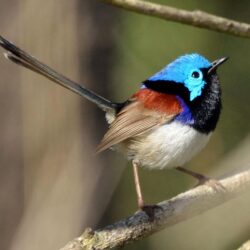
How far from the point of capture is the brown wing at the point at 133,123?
13.5ft

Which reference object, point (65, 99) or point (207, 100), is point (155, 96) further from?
point (65, 99)

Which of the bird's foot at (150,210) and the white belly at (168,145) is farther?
the white belly at (168,145)

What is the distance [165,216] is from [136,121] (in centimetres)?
75

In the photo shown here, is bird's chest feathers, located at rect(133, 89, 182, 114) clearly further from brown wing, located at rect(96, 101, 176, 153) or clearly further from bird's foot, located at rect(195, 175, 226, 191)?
bird's foot, located at rect(195, 175, 226, 191)

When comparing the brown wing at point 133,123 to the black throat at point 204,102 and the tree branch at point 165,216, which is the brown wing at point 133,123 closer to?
the black throat at point 204,102

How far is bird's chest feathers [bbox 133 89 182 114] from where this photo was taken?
4.08 m

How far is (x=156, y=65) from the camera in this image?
7305 mm

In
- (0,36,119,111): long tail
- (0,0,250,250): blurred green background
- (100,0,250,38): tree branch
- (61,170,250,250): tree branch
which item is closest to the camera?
(61,170,250,250): tree branch

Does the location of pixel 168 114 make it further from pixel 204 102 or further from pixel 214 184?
pixel 214 184

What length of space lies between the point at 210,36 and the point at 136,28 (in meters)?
0.76

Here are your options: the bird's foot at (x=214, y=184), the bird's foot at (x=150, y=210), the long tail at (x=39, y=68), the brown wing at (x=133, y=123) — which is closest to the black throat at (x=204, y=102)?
the brown wing at (x=133, y=123)

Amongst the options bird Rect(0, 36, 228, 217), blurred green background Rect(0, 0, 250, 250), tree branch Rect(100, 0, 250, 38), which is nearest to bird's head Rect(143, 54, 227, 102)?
bird Rect(0, 36, 228, 217)

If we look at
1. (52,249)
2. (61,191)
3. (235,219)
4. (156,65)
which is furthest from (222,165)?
(156,65)

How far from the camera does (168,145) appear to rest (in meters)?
4.01
